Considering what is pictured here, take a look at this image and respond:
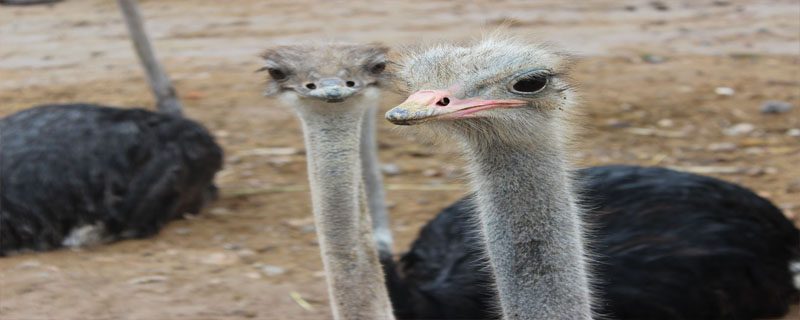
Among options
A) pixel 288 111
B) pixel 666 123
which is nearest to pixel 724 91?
pixel 666 123

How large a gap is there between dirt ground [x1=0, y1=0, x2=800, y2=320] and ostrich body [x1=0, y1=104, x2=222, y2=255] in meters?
0.10

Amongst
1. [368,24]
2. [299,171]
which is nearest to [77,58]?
[368,24]

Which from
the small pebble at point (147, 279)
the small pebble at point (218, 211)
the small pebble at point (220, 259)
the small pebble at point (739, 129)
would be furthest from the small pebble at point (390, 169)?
the small pebble at point (739, 129)

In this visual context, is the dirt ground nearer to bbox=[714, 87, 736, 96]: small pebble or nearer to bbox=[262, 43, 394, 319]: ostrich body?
bbox=[714, 87, 736, 96]: small pebble

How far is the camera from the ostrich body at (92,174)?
13.6 ft

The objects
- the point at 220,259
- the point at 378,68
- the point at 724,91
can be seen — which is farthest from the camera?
the point at 724,91

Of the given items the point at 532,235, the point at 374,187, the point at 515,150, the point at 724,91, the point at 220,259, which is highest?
the point at 515,150

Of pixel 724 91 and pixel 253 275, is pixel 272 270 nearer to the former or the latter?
pixel 253 275

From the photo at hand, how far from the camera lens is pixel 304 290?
12.1ft

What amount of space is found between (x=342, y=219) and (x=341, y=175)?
0.12m

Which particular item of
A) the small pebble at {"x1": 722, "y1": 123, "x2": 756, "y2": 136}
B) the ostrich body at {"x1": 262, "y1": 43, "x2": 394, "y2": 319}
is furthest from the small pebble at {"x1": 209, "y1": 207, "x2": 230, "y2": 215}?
the small pebble at {"x1": 722, "y1": 123, "x2": 756, "y2": 136}

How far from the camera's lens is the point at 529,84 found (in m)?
1.83

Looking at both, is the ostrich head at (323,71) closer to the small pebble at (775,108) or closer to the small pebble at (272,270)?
the small pebble at (272,270)

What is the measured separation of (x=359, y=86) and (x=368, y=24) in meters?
6.45
